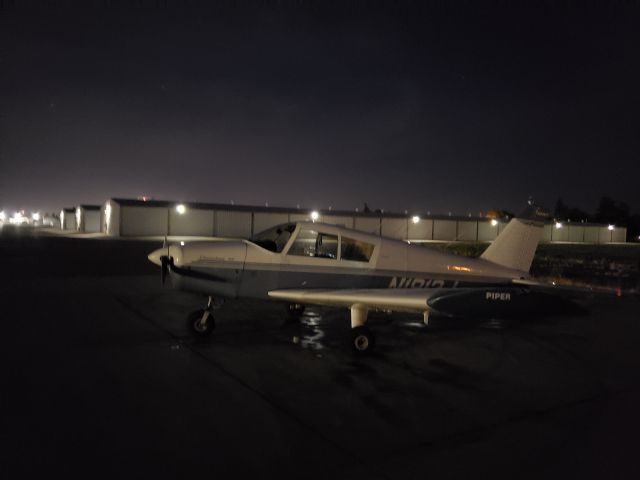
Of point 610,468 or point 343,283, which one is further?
point 343,283

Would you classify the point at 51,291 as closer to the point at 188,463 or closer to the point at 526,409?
the point at 188,463

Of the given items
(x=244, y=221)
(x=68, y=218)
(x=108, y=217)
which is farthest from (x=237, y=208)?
(x=68, y=218)

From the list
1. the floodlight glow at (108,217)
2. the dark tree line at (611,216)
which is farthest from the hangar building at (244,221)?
the dark tree line at (611,216)

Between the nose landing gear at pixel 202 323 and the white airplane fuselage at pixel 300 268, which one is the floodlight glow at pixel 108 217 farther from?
the nose landing gear at pixel 202 323

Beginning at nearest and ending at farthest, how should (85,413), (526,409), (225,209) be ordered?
(85,413)
(526,409)
(225,209)

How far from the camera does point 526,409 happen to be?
211 inches

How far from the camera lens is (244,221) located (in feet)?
163

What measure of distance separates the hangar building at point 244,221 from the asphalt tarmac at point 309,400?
33524 mm

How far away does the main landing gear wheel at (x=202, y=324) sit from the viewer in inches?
323

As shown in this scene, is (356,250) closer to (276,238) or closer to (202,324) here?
(276,238)

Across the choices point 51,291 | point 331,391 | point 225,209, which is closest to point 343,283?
point 331,391

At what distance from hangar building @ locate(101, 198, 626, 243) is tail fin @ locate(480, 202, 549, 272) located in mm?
31297

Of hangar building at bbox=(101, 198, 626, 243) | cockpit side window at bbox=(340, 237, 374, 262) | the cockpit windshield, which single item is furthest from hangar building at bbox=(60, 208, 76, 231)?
cockpit side window at bbox=(340, 237, 374, 262)

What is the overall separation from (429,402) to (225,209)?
45379 millimetres
